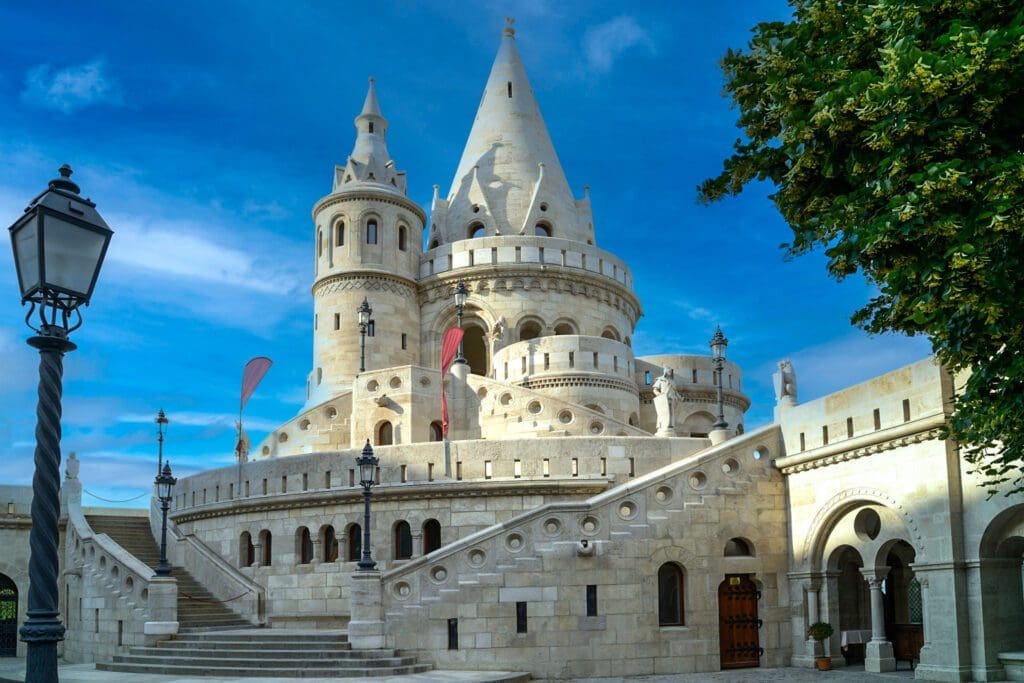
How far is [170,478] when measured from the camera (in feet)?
79.2

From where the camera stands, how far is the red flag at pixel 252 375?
31969 millimetres

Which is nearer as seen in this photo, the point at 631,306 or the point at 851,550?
the point at 851,550

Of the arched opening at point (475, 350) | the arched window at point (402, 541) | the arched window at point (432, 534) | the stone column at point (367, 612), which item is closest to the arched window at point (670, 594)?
the stone column at point (367, 612)

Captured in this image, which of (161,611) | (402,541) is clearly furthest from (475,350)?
(161,611)

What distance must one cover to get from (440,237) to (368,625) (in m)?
25.0

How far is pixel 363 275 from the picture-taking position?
38.8m

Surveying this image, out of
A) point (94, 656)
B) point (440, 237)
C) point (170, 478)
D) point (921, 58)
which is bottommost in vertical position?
point (94, 656)

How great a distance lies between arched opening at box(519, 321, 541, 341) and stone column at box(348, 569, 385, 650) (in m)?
19.7

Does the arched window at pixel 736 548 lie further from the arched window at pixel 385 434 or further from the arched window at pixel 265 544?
the arched window at pixel 385 434

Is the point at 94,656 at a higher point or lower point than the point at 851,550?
lower

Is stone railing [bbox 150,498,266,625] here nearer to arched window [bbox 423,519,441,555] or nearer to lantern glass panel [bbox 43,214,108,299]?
arched window [bbox 423,519,441,555]

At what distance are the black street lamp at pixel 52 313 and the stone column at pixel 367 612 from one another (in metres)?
13.8

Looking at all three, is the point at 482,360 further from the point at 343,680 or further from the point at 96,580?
the point at 343,680

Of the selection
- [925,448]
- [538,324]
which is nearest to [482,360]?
[538,324]
